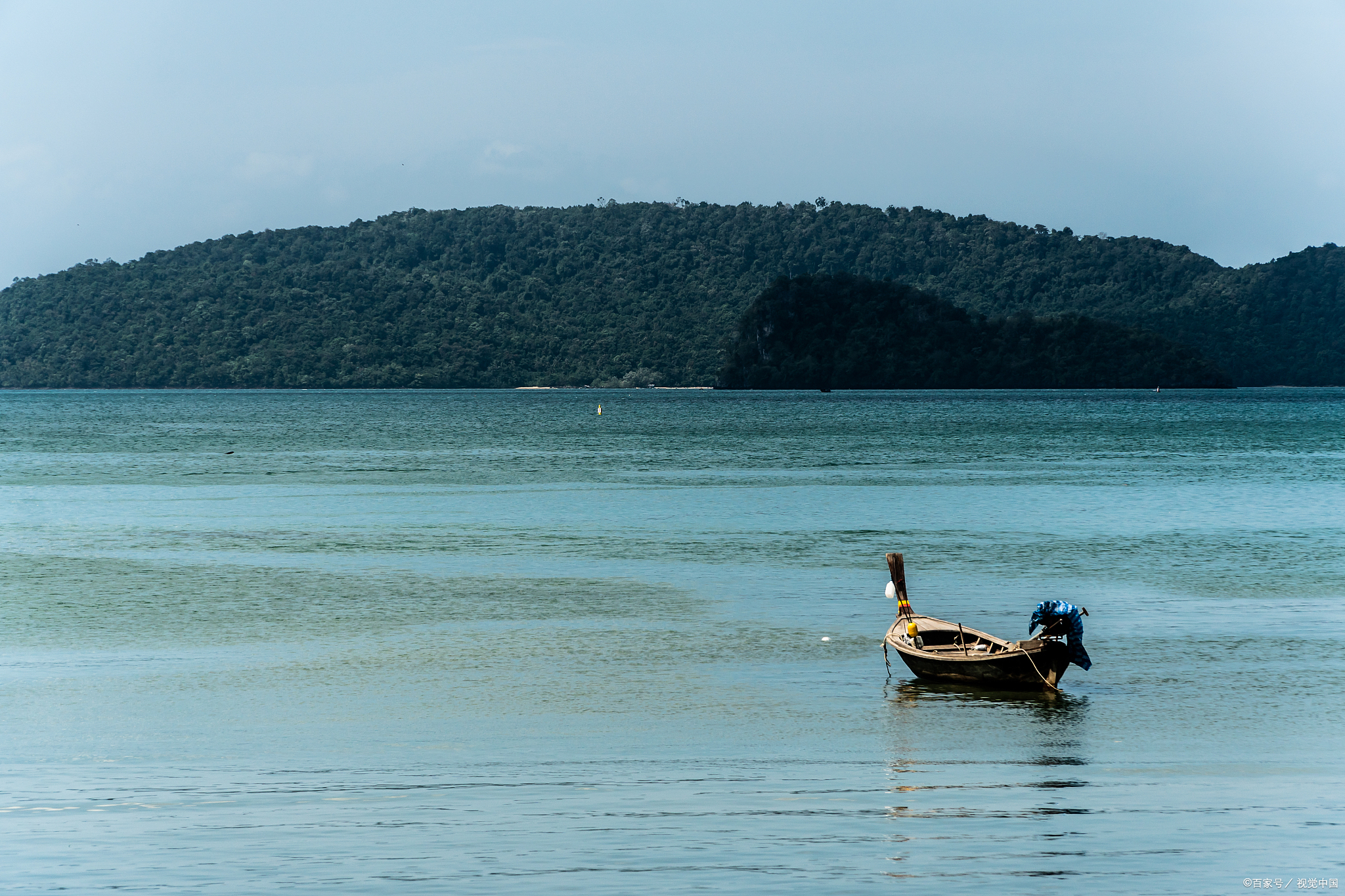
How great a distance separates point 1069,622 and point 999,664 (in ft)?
3.98

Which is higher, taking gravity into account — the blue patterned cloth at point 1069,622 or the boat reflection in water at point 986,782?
the blue patterned cloth at point 1069,622

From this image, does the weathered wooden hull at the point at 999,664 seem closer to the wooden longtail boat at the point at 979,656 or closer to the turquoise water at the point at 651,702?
the wooden longtail boat at the point at 979,656

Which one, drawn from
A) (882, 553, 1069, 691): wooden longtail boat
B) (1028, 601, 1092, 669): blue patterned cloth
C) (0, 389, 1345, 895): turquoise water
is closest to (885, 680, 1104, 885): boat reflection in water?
(0, 389, 1345, 895): turquoise water

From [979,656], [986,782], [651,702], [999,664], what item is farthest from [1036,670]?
[651,702]

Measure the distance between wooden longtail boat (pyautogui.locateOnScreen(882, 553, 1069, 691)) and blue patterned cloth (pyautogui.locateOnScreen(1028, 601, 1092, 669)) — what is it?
129mm

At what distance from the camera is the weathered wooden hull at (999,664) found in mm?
21516

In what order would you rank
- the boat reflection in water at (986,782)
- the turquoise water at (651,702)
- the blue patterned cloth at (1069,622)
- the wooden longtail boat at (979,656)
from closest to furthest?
the boat reflection in water at (986,782) → the turquoise water at (651,702) → the blue patterned cloth at (1069,622) → the wooden longtail boat at (979,656)

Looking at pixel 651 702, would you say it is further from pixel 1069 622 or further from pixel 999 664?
pixel 1069 622

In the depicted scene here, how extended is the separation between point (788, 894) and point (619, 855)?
1730mm

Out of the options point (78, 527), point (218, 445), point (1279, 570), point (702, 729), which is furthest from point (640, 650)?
point (218, 445)

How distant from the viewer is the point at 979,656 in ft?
71.5

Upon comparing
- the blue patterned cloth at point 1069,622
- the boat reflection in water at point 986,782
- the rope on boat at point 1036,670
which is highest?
the blue patterned cloth at point 1069,622

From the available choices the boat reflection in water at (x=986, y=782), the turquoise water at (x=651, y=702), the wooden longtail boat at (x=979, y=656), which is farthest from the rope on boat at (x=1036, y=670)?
the turquoise water at (x=651, y=702)

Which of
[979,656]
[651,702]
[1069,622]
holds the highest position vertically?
[1069,622]
